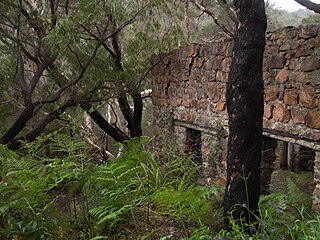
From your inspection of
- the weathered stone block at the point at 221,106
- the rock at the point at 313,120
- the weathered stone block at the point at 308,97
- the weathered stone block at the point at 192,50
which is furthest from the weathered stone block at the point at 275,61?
the weathered stone block at the point at 192,50

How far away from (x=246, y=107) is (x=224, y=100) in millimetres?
3370

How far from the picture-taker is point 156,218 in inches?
120

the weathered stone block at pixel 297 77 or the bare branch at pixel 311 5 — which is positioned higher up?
the bare branch at pixel 311 5

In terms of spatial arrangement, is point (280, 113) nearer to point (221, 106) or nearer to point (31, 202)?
point (221, 106)

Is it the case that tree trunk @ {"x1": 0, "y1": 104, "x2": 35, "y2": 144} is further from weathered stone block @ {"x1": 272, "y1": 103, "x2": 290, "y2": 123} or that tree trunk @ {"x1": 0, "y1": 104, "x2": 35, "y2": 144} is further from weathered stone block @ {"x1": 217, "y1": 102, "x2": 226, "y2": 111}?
weathered stone block @ {"x1": 272, "y1": 103, "x2": 290, "y2": 123}

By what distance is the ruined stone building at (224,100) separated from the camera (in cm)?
453

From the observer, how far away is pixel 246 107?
2.74 metres

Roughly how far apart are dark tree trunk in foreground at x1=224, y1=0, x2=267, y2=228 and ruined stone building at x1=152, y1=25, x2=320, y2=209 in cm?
147

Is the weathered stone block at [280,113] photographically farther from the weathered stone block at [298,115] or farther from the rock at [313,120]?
the rock at [313,120]

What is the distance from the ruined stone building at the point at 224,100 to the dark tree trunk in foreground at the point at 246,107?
1473 millimetres

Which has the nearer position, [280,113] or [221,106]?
[280,113]

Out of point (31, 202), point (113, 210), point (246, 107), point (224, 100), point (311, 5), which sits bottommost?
point (113, 210)

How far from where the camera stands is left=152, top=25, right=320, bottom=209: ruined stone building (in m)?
4.53

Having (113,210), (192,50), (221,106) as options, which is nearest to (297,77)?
(221,106)
